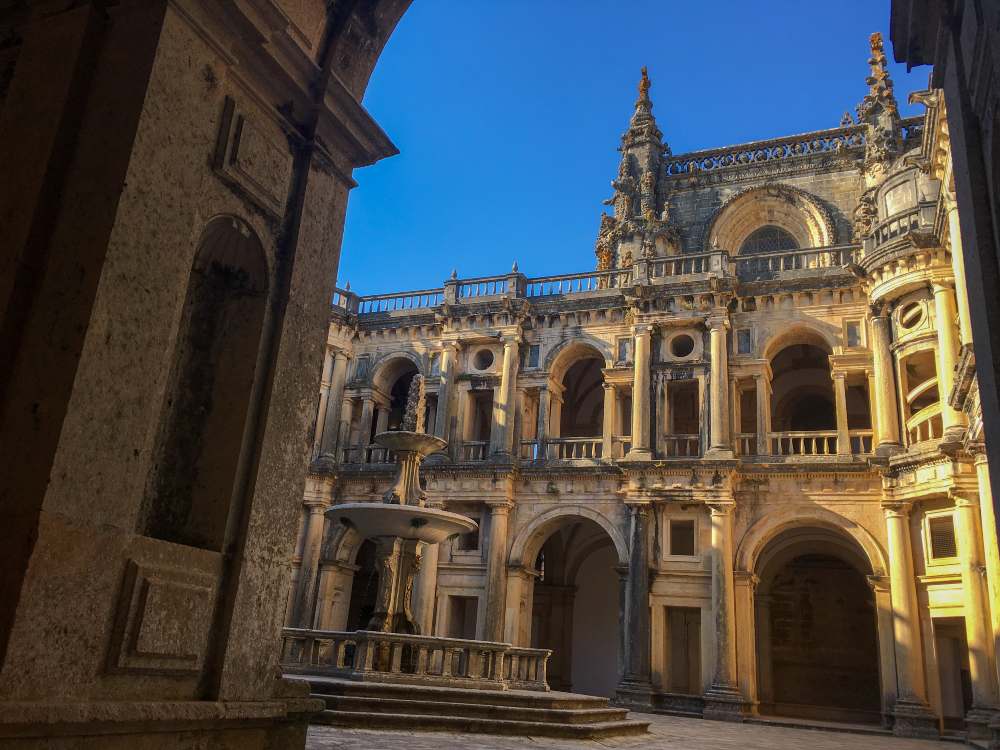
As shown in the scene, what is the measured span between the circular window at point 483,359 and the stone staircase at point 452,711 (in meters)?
15.2

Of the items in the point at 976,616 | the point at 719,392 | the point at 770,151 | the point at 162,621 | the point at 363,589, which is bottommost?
the point at 162,621

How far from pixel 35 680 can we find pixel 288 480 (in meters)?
1.80

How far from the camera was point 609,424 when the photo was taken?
24.7 meters

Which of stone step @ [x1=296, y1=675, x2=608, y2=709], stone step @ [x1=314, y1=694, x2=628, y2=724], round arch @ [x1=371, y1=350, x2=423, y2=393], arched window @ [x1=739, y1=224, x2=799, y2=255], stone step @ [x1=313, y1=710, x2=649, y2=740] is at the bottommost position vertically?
stone step @ [x1=313, y1=710, x2=649, y2=740]

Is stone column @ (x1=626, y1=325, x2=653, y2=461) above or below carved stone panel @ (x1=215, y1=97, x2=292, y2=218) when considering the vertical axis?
above

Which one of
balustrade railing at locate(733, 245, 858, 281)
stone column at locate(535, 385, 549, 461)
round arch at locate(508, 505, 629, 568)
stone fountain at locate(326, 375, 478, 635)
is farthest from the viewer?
stone column at locate(535, 385, 549, 461)

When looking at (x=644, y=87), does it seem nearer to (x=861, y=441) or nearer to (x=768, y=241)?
(x=768, y=241)

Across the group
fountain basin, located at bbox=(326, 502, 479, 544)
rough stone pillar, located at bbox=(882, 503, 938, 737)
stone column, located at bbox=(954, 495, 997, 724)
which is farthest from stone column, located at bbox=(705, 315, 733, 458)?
fountain basin, located at bbox=(326, 502, 479, 544)

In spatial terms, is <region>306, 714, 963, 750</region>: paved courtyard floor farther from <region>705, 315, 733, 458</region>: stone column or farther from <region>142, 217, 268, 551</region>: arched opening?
<region>705, 315, 733, 458</region>: stone column

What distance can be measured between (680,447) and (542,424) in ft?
13.8

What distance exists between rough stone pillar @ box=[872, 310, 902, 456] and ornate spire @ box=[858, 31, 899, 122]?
7.91m

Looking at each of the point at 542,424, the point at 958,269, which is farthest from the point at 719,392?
the point at 958,269

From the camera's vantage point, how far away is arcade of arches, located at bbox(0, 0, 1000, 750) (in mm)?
3873

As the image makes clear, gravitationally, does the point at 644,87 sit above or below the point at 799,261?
above
